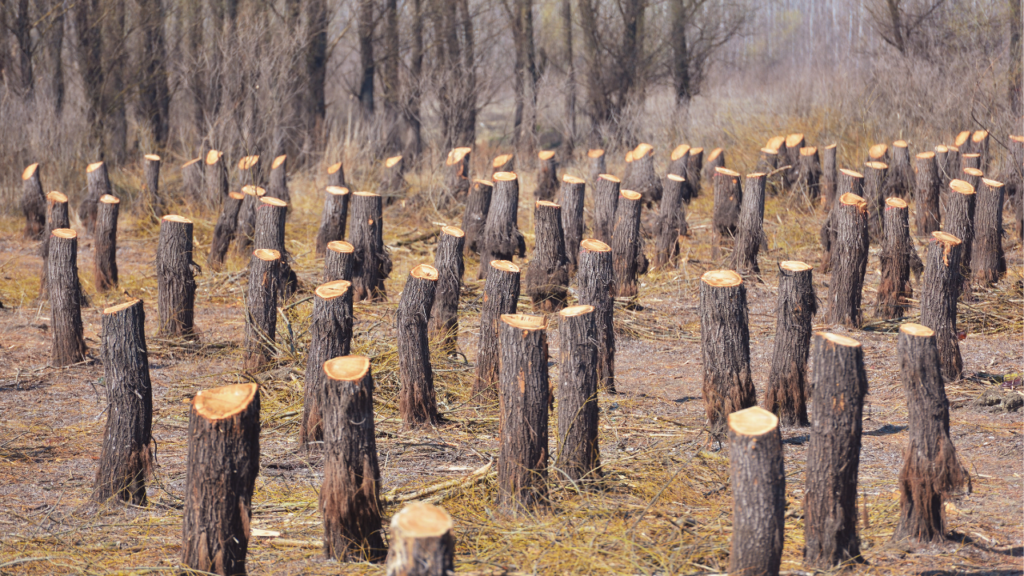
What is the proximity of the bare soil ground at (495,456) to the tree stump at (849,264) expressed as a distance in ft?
0.58

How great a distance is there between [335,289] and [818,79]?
13902mm

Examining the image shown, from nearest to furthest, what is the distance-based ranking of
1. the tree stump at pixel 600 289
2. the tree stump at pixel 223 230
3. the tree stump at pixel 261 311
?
1. the tree stump at pixel 600 289
2. the tree stump at pixel 261 311
3. the tree stump at pixel 223 230

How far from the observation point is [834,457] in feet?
11.8

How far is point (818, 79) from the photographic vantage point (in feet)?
55.3

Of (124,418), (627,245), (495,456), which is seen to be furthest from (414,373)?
(627,245)

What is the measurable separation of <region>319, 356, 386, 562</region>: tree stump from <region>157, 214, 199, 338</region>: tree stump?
13.9ft

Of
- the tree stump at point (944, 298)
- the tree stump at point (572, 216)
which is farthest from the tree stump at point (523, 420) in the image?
the tree stump at point (572, 216)

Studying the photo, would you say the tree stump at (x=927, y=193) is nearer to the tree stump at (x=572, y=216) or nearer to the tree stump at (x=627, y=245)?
the tree stump at (x=627, y=245)

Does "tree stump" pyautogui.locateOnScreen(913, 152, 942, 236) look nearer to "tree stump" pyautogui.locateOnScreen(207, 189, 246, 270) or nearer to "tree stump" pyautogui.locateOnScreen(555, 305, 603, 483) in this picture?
"tree stump" pyautogui.locateOnScreen(555, 305, 603, 483)

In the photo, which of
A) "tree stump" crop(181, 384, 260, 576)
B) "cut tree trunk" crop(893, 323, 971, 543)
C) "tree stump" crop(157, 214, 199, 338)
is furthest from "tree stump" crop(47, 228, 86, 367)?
"cut tree trunk" crop(893, 323, 971, 543)

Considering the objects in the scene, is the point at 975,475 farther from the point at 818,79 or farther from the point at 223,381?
the point at 818,79

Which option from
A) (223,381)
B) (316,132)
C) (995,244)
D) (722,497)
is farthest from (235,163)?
(722,497)

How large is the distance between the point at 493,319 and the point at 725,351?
162 centimetres

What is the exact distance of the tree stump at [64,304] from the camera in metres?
6.75
